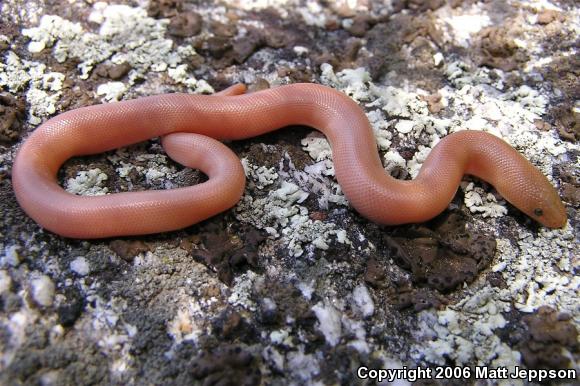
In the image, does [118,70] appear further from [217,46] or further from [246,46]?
[246,46]

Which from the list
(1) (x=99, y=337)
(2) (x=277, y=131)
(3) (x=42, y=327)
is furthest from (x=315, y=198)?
(3) (x=42, y=327)

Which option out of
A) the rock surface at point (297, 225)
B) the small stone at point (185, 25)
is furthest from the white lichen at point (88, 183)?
the small stone at point (185, 25)

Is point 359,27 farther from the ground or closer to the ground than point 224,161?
farther from the ground

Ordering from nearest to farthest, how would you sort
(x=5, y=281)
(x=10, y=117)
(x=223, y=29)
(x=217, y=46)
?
(x=5, y=281) → (x=10, y=117) → (x=217, y=46) → (x=223, y=29)

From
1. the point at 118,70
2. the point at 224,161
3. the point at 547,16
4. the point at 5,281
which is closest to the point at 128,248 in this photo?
the point at 5,281

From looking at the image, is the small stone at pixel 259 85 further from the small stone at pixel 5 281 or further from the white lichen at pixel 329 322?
the small stone at pixel 5 281

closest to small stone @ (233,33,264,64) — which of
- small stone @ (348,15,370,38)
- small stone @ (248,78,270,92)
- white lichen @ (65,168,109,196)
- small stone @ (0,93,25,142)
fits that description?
small stone @ (248,78,270,92)
